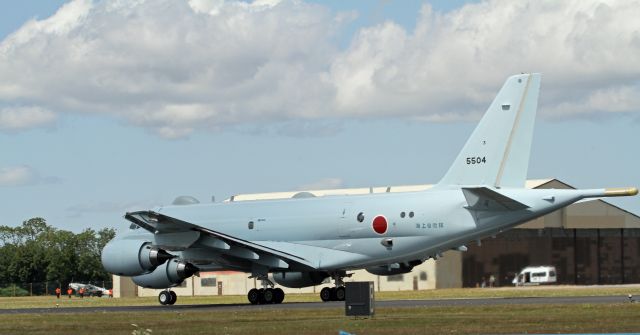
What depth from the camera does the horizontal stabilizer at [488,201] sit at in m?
45.4

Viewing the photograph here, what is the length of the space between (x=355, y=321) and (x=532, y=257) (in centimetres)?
4133

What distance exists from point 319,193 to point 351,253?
36502 mm

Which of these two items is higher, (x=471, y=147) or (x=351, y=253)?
(x=471, y=147)

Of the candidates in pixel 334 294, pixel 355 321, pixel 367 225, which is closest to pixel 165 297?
pixel 334 294

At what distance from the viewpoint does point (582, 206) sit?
3354 inches

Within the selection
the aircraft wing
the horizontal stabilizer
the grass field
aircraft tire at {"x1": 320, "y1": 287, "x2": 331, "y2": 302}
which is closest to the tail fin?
the horizontal stabilizer

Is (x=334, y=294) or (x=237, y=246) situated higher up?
(x=237, y=246)

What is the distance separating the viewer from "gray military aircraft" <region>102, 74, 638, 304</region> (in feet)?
155

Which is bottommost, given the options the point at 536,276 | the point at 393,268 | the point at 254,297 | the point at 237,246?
the point at 254,297

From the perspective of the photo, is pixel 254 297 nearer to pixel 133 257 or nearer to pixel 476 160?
pixel 133 257

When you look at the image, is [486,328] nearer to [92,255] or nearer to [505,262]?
[505,262]

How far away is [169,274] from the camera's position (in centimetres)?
5147

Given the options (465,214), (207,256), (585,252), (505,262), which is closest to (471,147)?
(465,214)

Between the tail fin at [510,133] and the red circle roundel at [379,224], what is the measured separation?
4.22 meters
